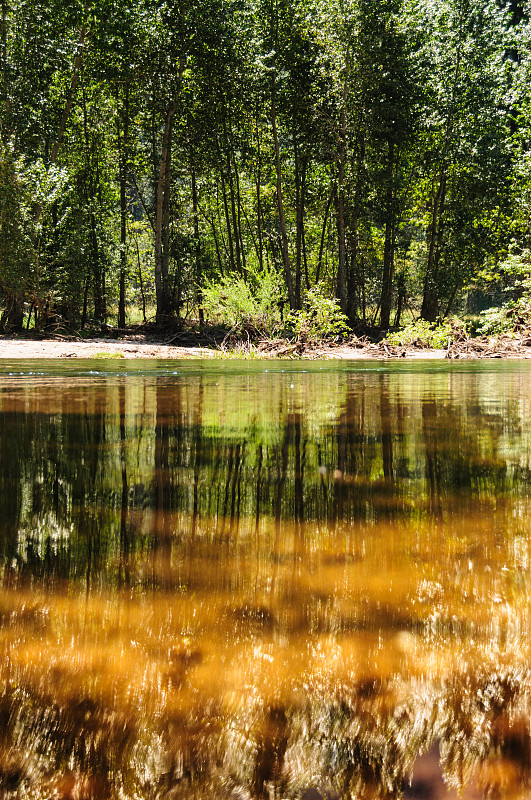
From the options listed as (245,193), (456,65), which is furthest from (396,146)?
(245,193)

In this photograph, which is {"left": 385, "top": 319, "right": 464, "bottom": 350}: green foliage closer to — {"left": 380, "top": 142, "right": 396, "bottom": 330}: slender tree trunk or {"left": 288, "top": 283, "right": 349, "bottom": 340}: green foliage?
{"left": 288, "top": 283, "right": 349, "bottom": 340}: green foliage

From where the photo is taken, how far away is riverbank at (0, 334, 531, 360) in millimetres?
14508

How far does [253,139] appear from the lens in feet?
75.5

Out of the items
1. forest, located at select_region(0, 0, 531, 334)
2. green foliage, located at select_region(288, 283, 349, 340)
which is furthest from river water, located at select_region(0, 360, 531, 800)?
forest, located at select_region(0, 0, 531, 334)

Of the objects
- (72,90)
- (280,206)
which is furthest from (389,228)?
(72,90)

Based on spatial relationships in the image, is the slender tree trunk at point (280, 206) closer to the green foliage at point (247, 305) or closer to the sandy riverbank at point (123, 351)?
A: the green foliage at point (247, 305)

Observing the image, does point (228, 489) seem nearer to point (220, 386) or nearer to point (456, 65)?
point (220, 386)

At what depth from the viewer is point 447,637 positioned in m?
1.10

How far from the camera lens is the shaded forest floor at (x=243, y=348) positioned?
48.1 feet

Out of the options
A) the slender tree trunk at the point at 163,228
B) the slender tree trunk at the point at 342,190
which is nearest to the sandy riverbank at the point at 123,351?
the slender tree trunk at the point at 163,228

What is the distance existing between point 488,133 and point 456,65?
2.83 meters

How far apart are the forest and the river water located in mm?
13272

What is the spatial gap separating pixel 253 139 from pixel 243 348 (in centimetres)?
1208

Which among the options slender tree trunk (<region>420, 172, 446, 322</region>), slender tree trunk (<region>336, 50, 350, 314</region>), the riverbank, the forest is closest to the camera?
the riverbank
